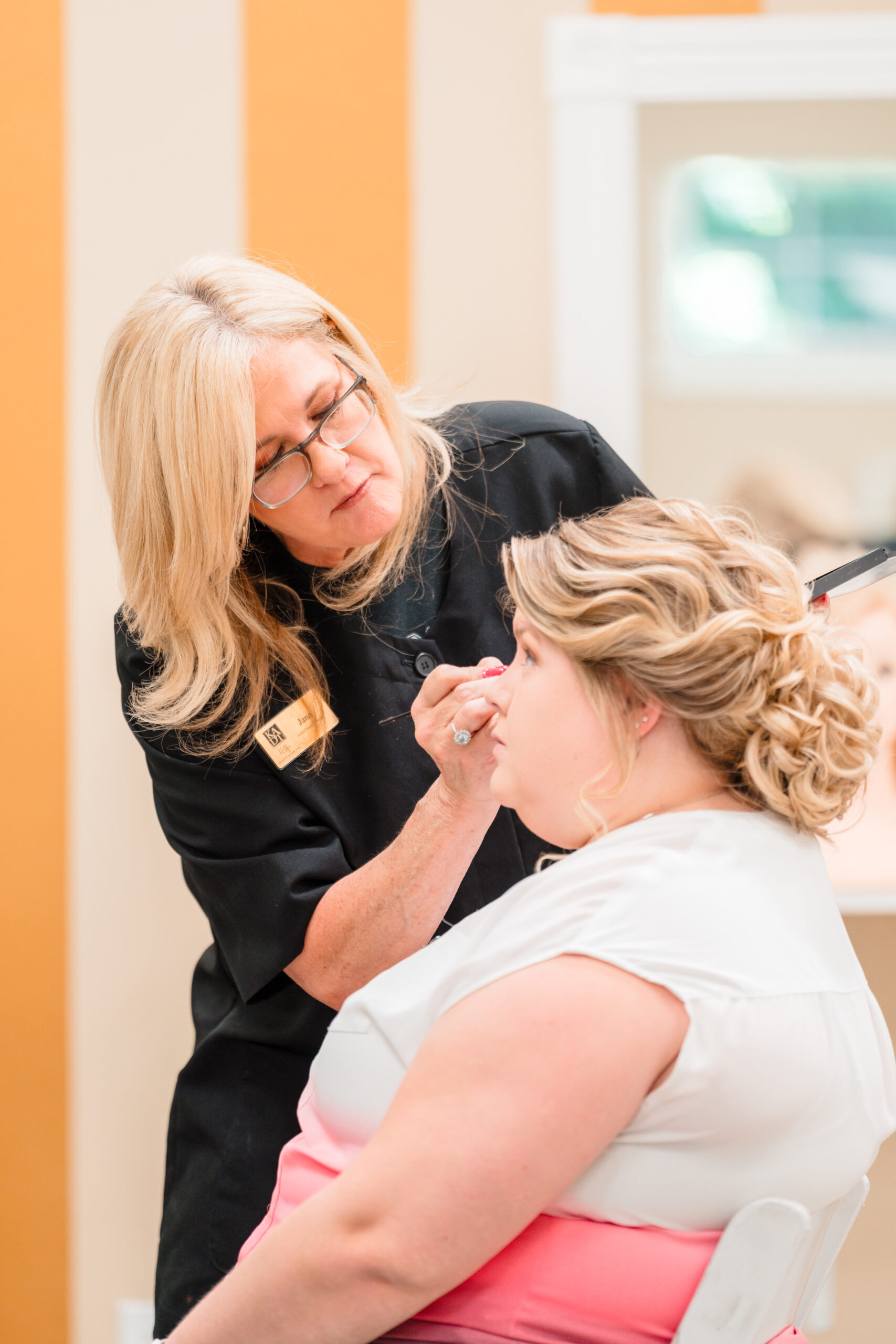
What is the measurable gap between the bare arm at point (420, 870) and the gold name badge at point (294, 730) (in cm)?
17

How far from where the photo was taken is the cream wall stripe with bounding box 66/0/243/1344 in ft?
6.48

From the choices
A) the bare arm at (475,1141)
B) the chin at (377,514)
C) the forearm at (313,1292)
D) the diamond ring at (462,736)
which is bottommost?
the forearm at (313,1292)

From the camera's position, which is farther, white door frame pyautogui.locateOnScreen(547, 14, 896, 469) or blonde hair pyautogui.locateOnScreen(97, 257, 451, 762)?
white door frame pyautogui.locateOnScreen(547, 14, 896, 469)

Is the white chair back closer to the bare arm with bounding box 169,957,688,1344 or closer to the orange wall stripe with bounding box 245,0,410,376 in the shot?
the bare arm with bounding box 169,957,688,1344

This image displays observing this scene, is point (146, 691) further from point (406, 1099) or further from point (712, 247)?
point (712, 247)

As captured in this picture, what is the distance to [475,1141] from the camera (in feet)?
2.67

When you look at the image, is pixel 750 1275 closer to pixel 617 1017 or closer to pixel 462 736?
pixel 617 1017

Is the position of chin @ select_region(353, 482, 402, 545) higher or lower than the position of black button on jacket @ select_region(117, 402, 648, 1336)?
higher

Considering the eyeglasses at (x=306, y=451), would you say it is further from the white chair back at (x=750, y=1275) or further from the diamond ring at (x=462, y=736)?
the white chair back at (x=750, y=1275)

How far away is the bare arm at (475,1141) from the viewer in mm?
804

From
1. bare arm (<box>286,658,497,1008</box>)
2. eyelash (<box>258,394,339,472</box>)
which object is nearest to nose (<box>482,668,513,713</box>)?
bare arm (<box>286,658,497,1008</box>)

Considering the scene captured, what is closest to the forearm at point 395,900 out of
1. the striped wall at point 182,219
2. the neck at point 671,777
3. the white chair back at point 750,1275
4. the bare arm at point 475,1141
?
the neck at point 671,777

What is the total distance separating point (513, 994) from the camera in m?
0.84

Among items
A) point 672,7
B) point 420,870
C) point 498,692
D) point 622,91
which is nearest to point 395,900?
point 420,870
